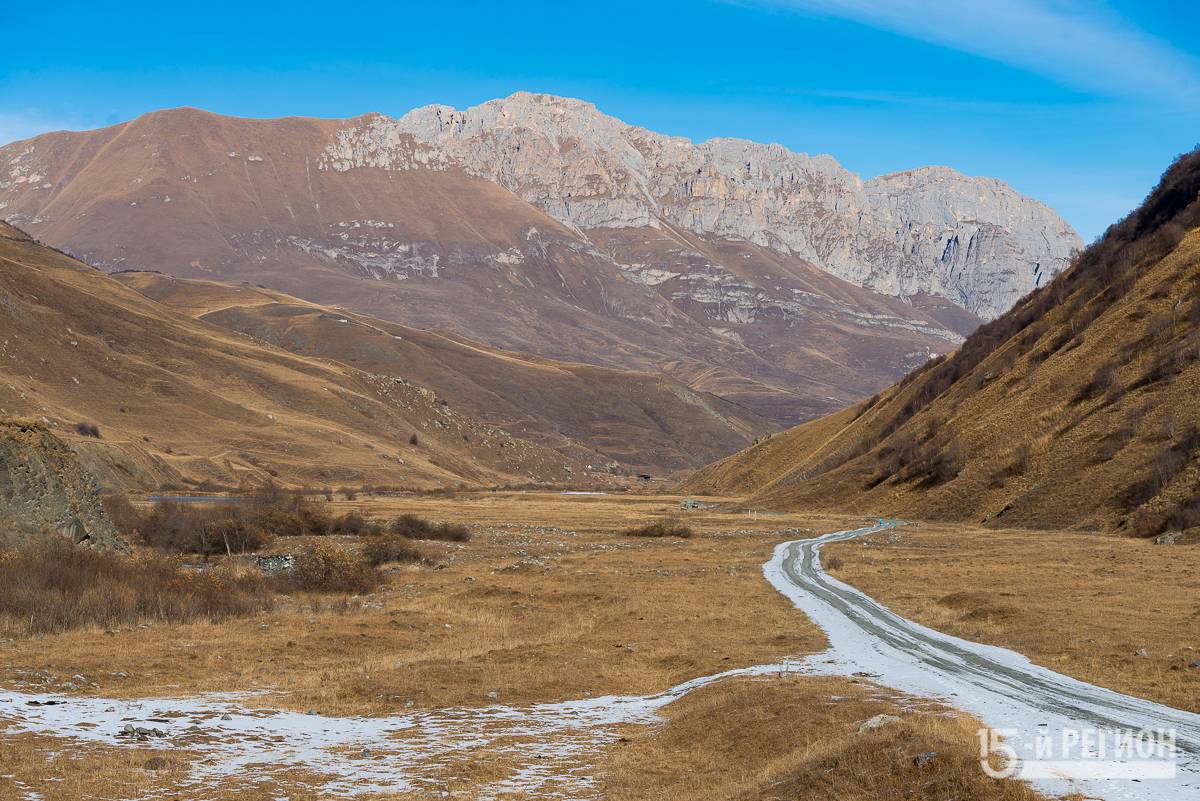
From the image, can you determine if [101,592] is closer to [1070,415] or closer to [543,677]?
[543,677]

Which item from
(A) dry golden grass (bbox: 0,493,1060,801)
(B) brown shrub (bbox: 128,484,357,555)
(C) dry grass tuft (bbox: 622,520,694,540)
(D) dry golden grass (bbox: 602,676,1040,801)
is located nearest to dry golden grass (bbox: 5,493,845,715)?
(A) dry golden grass (bbox: 0,493,1060,801)

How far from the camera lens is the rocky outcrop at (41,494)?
38.4 m

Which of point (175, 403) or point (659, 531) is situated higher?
point (175, 403)

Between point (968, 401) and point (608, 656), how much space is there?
6963cm

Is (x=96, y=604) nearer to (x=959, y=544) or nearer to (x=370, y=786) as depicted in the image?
(x=370, y=786)

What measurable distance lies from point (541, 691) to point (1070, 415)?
6077 centimetres

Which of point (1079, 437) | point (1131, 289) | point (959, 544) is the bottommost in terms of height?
point (959, 544)

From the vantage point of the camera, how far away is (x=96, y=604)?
107 ft

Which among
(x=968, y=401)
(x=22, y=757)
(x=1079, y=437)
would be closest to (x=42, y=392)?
(x=968, y=401)

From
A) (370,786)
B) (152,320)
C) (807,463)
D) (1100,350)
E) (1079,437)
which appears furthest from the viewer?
(152,320)

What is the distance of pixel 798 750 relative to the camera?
680 inches

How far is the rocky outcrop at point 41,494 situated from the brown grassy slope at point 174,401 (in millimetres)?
63665

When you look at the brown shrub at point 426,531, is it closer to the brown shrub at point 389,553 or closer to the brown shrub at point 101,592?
the brown shrub at point 389,553

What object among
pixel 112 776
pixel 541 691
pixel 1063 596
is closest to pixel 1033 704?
pixel 541 691
